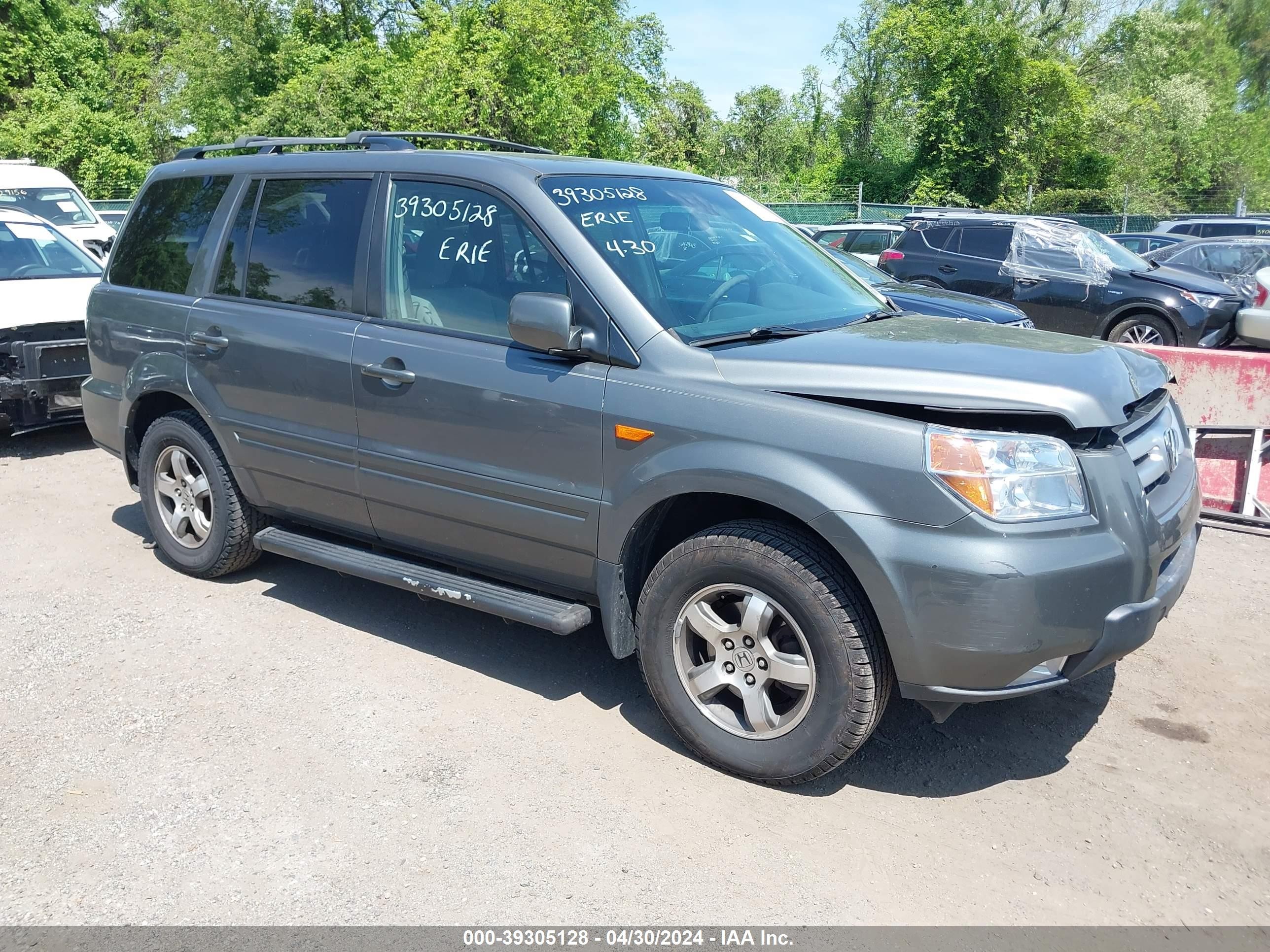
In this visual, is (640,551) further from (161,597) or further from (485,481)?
(161,597)

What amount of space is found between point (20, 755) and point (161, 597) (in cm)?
151

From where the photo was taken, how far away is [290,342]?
452 cm

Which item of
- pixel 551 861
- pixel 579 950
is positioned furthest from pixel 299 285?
A: pixel 579 950

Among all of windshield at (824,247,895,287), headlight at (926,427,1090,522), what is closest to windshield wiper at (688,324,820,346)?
headlight at (926,427,1090,522)

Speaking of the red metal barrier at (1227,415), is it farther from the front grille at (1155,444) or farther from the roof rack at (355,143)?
the roof rack at (355,143)

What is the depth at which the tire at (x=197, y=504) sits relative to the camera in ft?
16.7

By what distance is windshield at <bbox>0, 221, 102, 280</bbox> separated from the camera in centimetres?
865

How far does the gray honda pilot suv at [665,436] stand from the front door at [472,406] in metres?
0.01

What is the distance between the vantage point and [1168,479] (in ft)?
11.7

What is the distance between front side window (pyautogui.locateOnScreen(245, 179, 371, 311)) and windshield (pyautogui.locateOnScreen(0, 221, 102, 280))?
4875 millimetres

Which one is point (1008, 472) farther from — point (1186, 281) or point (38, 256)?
point (1186, 281)

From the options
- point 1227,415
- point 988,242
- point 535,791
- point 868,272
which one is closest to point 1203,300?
point 988,242

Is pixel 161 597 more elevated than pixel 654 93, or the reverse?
pixel 654 93

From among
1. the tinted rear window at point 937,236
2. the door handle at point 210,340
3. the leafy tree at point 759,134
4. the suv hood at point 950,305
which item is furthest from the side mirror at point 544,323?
the leafy tree at point 759,134
